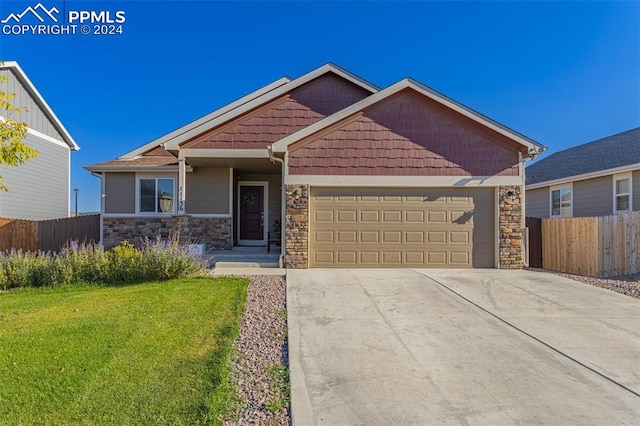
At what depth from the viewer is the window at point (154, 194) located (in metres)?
12.0

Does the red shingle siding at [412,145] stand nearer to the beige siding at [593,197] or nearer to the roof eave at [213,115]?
the roof eave at [213,115]

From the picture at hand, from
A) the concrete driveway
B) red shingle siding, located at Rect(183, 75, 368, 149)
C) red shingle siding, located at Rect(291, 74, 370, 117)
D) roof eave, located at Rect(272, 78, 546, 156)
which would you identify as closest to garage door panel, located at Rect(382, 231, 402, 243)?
the concrete driveway

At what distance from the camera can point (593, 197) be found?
47.2ft

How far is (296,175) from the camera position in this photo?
363 inches

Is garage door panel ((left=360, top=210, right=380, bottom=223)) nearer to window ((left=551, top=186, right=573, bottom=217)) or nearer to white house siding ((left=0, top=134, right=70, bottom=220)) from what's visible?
window ((left=551, top=186, right=573, bottom=217))

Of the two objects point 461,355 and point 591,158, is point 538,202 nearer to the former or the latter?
point 591,158

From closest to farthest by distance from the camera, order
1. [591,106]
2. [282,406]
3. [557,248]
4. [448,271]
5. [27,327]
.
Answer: [282,406]
[27,327]
[448,271]
[557,248]
[591,106]

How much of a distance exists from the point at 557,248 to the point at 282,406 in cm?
1117

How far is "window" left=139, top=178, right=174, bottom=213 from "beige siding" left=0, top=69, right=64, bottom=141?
7113 millimetres

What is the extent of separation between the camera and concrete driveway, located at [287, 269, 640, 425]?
303 cm

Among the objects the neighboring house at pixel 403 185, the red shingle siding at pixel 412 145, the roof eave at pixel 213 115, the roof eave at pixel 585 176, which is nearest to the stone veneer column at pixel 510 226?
the neighboring house at pixel 403 185

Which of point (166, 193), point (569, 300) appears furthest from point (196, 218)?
point (569, 300)

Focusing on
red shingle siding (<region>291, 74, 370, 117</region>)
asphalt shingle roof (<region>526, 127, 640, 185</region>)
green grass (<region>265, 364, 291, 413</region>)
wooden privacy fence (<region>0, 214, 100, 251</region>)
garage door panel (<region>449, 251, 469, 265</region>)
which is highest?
red shingle siding (<region>291, 74, 370, 117</region>)

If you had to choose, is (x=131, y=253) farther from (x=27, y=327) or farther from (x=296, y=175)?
(x=296, y=175)
